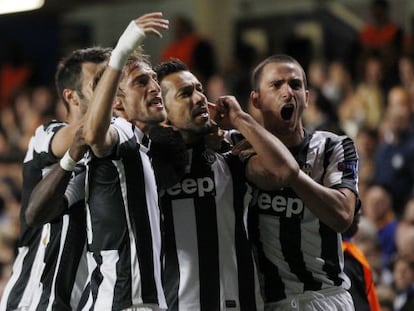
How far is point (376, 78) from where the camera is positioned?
1234cm

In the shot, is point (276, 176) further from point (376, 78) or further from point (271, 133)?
point (376, 78)

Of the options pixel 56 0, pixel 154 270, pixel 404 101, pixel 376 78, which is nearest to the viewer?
pixel 154 270

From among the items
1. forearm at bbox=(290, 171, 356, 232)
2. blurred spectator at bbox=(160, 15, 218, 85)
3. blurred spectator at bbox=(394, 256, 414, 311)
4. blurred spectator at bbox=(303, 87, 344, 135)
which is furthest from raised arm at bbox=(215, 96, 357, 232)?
blurred spectator at bbox=(160, 15, 218, 85)

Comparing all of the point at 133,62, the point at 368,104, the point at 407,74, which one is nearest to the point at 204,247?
the point at 133,62

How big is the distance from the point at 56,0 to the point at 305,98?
36.6ft

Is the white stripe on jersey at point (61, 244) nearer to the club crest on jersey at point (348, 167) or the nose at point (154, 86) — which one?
the nose at point (154, 86)

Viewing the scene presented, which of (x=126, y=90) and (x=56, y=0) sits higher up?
(x=56, y=0)

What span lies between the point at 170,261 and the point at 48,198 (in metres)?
0.72

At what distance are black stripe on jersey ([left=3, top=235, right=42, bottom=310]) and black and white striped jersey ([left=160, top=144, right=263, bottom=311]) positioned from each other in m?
0.92

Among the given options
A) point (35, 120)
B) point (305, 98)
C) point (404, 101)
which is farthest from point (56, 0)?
point (305, 98)

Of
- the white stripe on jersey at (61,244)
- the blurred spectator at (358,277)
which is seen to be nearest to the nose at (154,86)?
the white stripe on jersey at (61,244)

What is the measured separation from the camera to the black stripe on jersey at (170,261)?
6129 millimetres

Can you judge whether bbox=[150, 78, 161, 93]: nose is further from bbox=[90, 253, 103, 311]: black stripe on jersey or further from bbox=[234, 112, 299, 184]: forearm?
bbox=[90, 253, 103, 311]: black stripe on jersey

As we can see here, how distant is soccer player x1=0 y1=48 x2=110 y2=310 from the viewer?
246 inches
